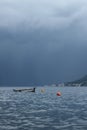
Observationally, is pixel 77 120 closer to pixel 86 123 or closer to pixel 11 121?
pixel 86 123

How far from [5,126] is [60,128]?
799 cm

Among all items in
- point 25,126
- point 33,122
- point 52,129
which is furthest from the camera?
point 33,122

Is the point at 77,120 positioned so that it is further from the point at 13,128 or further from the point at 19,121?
the point at 13,128

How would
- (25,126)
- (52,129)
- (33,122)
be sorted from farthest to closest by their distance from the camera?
(33,122)
(25,126)
(52,129)

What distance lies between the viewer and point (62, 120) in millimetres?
57062

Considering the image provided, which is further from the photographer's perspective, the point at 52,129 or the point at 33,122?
the point at 33,122

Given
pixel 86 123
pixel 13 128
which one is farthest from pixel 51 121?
pixel 13 128

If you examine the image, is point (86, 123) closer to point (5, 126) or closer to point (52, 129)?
point (52, 129)

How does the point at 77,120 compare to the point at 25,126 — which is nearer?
the point at 25,126

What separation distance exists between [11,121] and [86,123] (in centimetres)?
1227

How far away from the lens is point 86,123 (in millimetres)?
52156

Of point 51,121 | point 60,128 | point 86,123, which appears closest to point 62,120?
point 51,121

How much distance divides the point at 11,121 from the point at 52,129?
37.0 feet

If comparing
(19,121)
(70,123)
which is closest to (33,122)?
(19,121)
